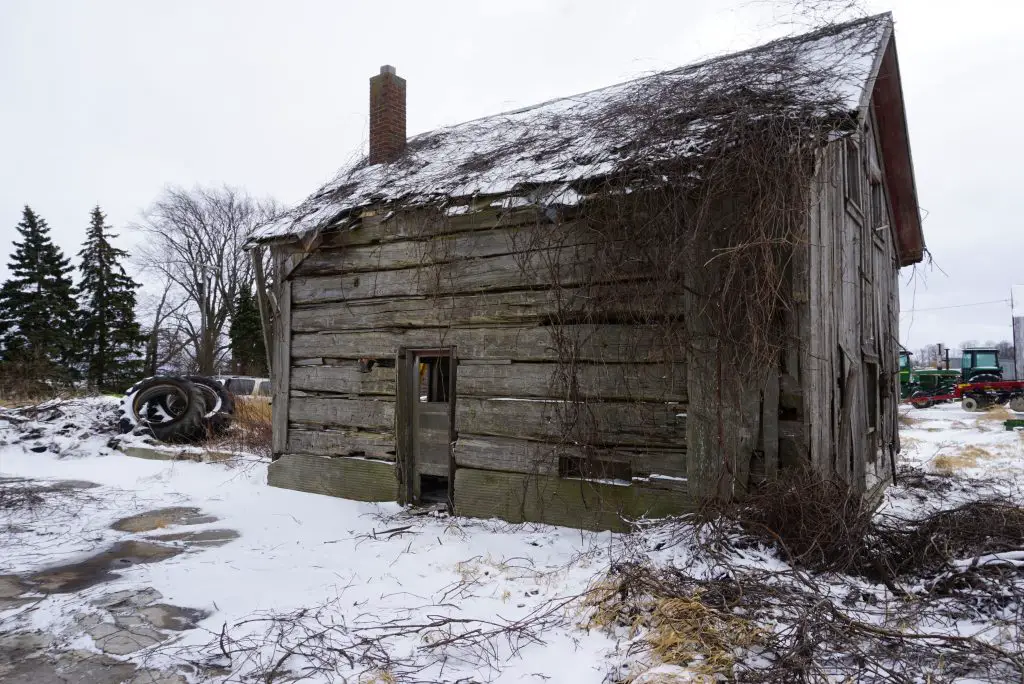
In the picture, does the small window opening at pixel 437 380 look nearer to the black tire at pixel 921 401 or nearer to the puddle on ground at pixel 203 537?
the puddle on ground at pixel 203 537

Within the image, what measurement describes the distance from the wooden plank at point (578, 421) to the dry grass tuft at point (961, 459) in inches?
263

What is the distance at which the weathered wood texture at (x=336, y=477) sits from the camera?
313 inches

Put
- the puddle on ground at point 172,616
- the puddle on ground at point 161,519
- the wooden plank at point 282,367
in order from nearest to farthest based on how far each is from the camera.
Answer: the puddle on ground at point 172,616 → the puddle on ground at point 161,519 → the wooden plank at point 282,367

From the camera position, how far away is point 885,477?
30.7 ft

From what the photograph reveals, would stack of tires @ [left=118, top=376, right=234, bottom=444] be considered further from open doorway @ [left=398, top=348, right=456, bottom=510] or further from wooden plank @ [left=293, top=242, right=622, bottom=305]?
open doorway @ [left=398, top=348, right=456, bottom=510]

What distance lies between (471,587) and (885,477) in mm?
7206

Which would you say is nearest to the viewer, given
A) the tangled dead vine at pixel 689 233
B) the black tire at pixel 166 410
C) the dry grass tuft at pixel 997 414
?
the tangled dead vine at pixel 689 233

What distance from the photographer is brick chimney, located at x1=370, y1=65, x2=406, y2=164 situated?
9992 mm

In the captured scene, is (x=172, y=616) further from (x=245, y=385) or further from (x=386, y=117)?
(x=245, y=385)

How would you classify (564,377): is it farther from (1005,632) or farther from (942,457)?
(942,457)

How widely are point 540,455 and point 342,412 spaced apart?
297 centimetres

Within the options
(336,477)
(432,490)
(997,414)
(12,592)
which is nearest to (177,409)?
(336,477)

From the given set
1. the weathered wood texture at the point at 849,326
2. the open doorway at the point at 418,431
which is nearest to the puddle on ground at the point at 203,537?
the open doorway at the point at 418,431

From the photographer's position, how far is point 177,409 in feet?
45.8
